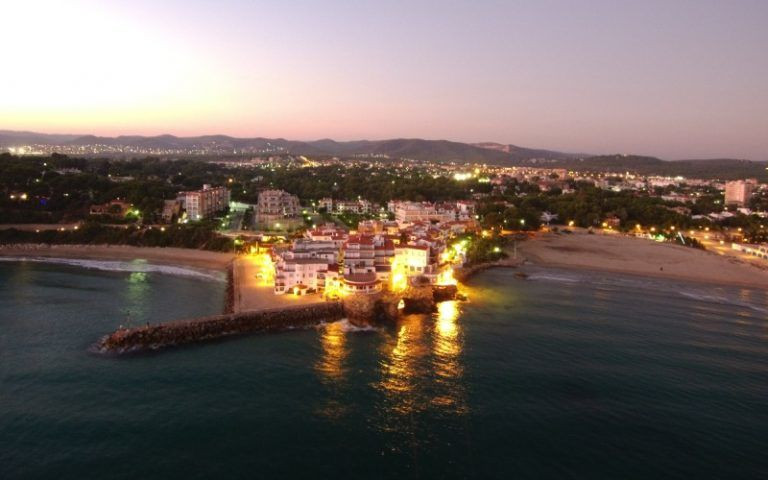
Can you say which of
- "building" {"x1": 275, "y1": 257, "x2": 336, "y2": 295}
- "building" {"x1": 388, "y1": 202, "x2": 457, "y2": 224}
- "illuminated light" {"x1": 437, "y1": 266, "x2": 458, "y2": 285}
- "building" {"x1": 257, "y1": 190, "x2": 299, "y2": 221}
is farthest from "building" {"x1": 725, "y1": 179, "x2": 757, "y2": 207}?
"building" {"x1": 275, "y1": 257, "x2": 336, "y2": 295}

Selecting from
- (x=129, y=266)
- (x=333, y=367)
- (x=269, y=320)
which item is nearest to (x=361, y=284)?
(x=269, y=320)

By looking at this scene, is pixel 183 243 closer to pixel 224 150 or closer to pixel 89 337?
pixel 89 337

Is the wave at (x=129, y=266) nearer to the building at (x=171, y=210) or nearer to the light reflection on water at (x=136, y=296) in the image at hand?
the light reflection on water at (x=136, y=296)

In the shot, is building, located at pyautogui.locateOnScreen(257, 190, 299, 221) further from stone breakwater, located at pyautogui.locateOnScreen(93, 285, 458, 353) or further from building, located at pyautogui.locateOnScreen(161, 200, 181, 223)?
stone breakwater, located at pyautogui.locateOnScreen(93, 285, 458, 353)

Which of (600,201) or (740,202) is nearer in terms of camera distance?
(600,201)

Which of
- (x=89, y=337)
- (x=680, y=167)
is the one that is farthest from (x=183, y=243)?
(x=680, y=167)

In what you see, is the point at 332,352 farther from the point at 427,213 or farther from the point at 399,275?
the point at 427,213
